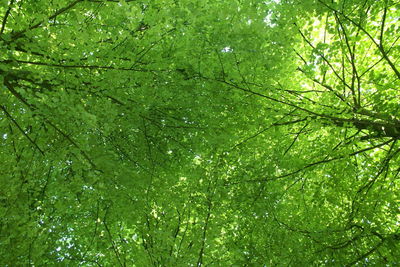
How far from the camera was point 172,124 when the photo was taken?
4773 millimetres

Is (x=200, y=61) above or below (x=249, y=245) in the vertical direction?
above

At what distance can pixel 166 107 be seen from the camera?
15.0 feet

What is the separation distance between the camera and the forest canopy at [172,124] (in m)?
3.66

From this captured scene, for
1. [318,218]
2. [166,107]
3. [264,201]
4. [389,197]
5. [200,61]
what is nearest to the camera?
[200,61]

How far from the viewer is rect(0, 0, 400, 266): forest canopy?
12.0 ft

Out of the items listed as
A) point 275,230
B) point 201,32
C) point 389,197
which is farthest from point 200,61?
point 389,197

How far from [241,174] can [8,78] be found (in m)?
3.51

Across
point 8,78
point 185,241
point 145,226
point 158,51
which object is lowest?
point 185,241

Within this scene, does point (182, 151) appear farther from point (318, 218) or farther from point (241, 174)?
point (318, 218)

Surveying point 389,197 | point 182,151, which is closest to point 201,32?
point 182,151

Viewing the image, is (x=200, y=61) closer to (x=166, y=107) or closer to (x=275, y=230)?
(x=166, y=107)

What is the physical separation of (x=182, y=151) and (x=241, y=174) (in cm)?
108

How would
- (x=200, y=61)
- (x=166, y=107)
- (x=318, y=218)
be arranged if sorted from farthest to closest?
(x=318, y=218), (x=166, y=107), (x=200, y=61)

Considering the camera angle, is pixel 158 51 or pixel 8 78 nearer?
pixel 8 78
